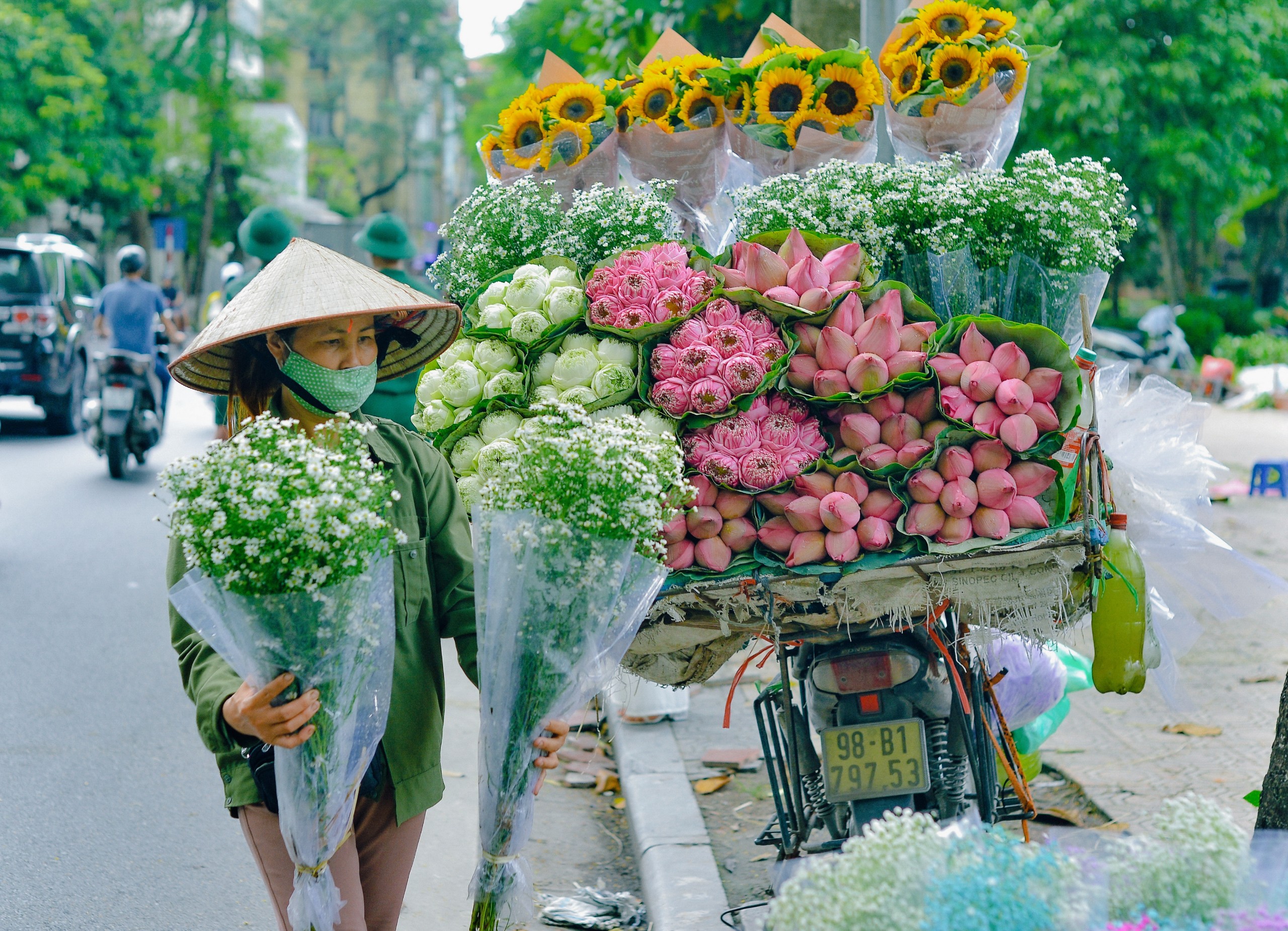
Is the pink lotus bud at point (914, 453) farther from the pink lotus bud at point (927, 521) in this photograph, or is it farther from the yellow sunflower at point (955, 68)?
the yellow sunflower at point (955, 68)

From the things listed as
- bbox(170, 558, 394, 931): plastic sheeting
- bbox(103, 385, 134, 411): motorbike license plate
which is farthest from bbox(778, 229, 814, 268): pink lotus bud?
bbox(103, 385, 134, 411): motorbike license plate

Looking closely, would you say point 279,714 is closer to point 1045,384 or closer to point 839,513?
point 839,513

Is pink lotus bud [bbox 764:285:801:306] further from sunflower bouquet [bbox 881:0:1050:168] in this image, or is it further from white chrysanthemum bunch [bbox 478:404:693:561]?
sunflower bouquet [bbox 881:0:1050:168]

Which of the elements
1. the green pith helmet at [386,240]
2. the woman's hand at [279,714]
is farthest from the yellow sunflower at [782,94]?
the green pith helmet at [386,240]

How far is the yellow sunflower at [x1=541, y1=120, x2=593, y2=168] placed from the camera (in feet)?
10.8

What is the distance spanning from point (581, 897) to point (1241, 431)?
13225 mm

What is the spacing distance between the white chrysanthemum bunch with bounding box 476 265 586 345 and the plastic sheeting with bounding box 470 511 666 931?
0.84 m

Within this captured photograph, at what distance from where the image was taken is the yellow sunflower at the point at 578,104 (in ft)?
10.8

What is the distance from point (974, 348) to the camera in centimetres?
256

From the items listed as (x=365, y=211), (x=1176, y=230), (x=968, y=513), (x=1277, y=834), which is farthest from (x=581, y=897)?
(x=365, y=211)

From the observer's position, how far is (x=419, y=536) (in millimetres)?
2281

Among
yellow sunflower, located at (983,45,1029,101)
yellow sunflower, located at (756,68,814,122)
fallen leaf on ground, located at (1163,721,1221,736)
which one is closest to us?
yellow sunflower, located at (983,45,1029,101)

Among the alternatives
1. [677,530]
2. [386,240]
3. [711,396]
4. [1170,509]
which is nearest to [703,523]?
[677,530]

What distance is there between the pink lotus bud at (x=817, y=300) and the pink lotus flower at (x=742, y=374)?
0.19 m
